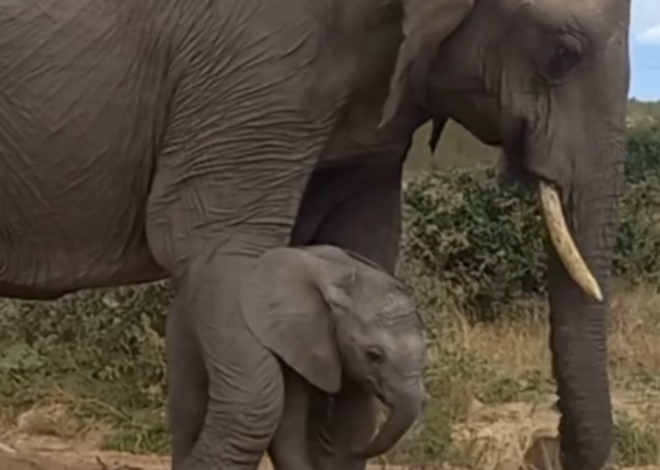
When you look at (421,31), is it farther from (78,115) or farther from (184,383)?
(184,383)

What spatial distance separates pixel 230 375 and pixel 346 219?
60 centimetres

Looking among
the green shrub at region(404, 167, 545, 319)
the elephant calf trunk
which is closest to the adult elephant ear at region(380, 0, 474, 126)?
the elephant calf trunk

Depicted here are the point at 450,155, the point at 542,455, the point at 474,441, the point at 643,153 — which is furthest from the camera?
the point at 643,153

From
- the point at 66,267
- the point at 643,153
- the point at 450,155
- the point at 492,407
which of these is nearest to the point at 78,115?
Answer: the point at 66,267

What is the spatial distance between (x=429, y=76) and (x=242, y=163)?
415mm

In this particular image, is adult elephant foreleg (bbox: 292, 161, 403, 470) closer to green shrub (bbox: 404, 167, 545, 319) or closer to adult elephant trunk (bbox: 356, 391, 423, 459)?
adult elephant trunk (bbox: 356, 391, 423, 459)

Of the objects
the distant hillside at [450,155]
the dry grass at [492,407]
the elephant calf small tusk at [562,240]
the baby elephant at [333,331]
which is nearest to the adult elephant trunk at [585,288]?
the elephant calf small tusk at [562,240]

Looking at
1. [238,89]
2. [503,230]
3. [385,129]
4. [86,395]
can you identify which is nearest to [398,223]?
[385,129]

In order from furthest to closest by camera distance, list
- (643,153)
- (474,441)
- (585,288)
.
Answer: (643,153) < (474,441) < (585,288)

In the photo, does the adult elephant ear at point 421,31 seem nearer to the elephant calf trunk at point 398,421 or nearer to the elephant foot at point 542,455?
the elephant calf trunk at point 398,421

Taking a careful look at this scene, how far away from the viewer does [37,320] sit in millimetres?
7547

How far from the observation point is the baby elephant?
10.3 feet

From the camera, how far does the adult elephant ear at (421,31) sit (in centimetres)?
312

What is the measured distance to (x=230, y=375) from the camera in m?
3.14
